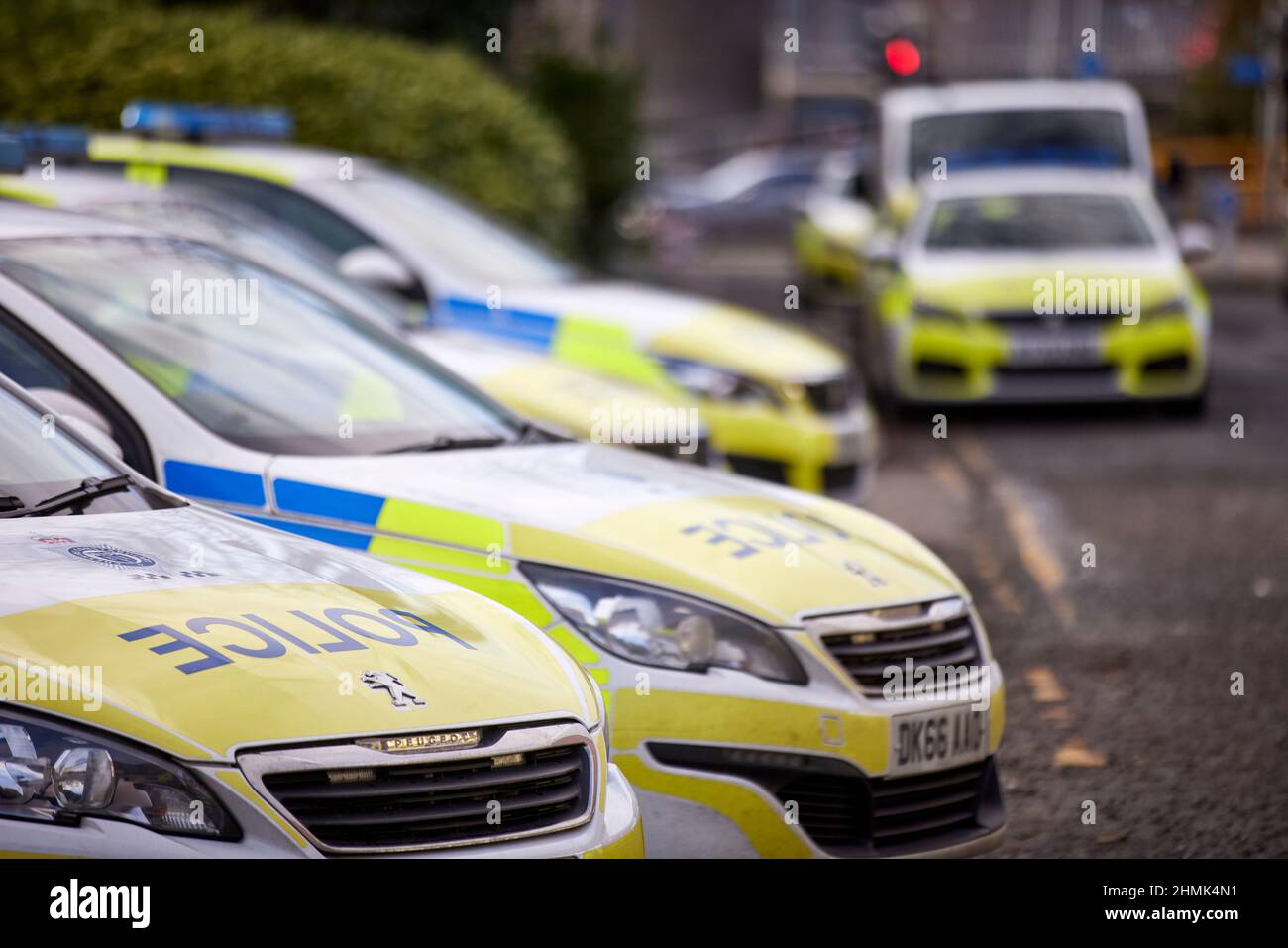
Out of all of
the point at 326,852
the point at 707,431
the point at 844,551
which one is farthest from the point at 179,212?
the point at 326,852

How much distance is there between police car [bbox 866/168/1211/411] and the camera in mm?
12688

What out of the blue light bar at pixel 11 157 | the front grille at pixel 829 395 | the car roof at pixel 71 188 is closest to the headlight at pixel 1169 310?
the front grille at pixel 829 395

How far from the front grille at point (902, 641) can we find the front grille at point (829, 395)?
3989mm

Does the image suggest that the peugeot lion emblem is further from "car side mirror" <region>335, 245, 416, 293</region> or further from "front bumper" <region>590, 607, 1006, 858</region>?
"car side mirror" <region>335, 245, 416, 293</region>

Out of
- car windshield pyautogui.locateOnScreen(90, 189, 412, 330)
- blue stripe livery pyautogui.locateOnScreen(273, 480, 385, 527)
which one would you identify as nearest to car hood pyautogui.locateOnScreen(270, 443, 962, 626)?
blue stripe livery pyautogui.locateOnScreen(273, 480, 385, 527)

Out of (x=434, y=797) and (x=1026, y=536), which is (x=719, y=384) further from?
(x=434, y=797)

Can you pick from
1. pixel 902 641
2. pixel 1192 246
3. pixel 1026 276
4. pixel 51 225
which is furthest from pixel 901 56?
pixel 902 641

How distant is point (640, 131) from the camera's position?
20719mm

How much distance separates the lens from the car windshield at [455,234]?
9.19 m

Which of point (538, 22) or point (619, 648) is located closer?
point (619, 648)

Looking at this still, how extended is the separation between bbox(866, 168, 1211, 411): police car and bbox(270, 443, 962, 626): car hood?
7.67m

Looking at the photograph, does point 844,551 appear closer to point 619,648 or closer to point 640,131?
point 619,648

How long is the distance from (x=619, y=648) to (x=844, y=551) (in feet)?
2.60

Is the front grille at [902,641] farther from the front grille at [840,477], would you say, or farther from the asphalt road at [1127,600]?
the front grille at [840,477]
